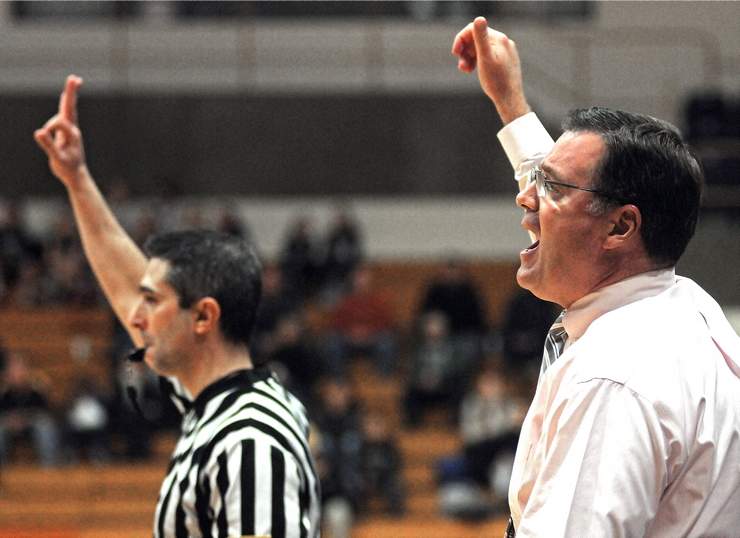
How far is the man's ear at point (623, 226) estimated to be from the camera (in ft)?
6.55

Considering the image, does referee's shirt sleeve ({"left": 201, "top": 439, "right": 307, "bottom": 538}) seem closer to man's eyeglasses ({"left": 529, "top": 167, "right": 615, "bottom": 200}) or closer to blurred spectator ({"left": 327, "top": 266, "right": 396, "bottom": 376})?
man's eyeglasses ({"left": 529, "top": 167, "right": 615, "bottom": 200})

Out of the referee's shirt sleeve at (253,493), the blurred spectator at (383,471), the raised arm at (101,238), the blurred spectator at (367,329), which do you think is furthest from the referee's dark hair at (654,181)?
the blurred spectator at (367,329)

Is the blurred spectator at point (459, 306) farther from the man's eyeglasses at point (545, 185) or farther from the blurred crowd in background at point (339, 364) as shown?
the man's eyeglasses at point (545, 185)

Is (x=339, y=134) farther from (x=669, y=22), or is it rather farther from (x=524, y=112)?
(x=524, y=112)

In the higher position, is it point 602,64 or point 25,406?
point 602,64

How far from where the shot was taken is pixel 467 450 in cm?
1202

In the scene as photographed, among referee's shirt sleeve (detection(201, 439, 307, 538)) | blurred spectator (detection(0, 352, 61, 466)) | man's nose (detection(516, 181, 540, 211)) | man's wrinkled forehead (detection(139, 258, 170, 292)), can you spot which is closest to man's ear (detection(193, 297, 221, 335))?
man's wrinkled forehead (detection(139, 258, 170, 292))

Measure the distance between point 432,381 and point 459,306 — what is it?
115 cm

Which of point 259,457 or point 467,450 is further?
point 467,450

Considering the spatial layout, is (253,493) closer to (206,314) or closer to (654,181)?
(206,314)

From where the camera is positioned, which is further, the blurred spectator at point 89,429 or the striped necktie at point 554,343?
the blurred spectator at point 89,429

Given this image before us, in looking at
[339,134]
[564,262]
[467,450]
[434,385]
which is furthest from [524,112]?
[339,134]

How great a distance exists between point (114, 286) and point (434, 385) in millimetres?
9768

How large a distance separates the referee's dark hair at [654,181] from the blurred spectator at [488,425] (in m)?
9.78
